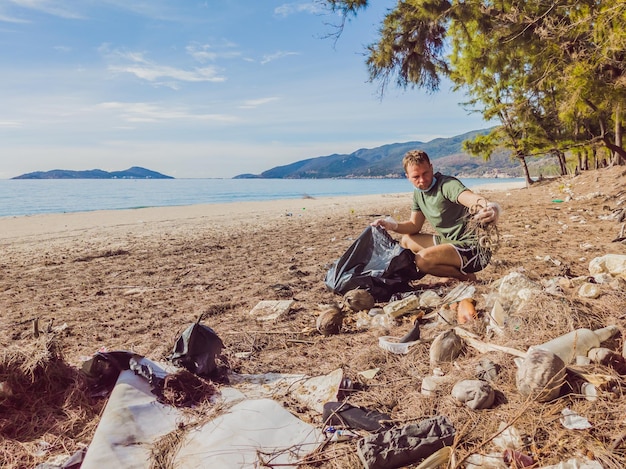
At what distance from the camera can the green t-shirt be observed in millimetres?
4637

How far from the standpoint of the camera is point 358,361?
3.16m

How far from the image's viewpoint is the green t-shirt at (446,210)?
15.2 ft

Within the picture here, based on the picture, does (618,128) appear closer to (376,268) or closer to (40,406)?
(376,268)

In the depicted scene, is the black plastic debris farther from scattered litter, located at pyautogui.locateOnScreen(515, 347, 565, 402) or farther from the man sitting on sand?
the man sitting on sand

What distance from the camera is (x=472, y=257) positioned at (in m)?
4.77

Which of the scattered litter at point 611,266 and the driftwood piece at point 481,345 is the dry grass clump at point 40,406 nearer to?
the driftwood piece at point 481,345

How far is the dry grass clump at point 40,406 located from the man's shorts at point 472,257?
373 centimetres

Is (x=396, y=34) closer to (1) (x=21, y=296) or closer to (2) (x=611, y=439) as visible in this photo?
(1) (x=21, y=296)

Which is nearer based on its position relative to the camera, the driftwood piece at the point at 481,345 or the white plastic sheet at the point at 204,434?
the white plastic sheet at the point at 204,434

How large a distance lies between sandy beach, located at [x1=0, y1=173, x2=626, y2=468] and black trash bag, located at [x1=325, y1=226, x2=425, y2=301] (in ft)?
0.87

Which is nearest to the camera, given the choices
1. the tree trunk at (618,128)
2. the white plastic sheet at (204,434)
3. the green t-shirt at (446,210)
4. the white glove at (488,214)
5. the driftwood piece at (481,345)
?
the white plastic sheet at (204,434)

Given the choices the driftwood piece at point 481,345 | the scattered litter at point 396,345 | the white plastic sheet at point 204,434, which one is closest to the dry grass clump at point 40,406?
the white plastic sheet at point 204,434

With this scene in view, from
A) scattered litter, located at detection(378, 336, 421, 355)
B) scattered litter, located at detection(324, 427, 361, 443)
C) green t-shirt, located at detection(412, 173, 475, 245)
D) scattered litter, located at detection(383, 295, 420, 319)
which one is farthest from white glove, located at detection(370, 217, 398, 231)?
scattered litter, located at detection(324, 427, 361, 443)

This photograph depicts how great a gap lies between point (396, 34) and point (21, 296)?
8102 mm
